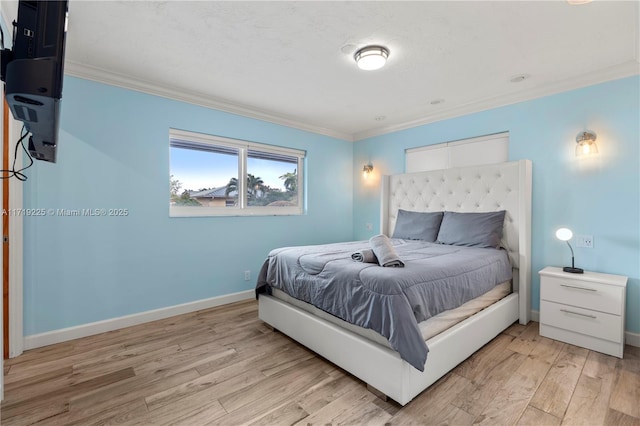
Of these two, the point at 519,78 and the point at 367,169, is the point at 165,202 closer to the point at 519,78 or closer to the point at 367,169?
the point at 367,169

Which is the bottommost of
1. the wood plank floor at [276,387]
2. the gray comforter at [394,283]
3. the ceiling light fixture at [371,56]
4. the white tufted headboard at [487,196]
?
the wood plank floor at [276,387]

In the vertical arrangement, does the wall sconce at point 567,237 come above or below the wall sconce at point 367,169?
below

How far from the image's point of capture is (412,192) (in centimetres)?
393

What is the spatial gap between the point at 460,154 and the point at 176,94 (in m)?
3.32

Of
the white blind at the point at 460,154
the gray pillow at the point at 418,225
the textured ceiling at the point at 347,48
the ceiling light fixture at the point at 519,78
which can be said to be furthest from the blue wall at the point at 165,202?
the gray pillow at the point at 418,225

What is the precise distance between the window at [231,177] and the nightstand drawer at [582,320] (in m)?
3.02

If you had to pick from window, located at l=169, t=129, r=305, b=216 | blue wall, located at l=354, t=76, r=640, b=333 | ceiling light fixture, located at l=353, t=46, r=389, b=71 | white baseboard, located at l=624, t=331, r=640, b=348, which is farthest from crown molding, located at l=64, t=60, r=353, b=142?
white baseboard, located at l=624, t=331, r=640, b=348

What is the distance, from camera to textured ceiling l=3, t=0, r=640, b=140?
1844 millimetres

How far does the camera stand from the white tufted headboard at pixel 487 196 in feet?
9.55

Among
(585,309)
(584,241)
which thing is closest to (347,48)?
(584,241)

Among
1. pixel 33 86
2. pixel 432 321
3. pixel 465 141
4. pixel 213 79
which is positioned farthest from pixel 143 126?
pixel 465 141

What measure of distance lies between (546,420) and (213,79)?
3.51m

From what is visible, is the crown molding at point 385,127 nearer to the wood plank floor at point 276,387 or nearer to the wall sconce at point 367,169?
the wall sconce at point 367,169

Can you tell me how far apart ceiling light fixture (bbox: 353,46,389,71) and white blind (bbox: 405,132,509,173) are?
1.80m
